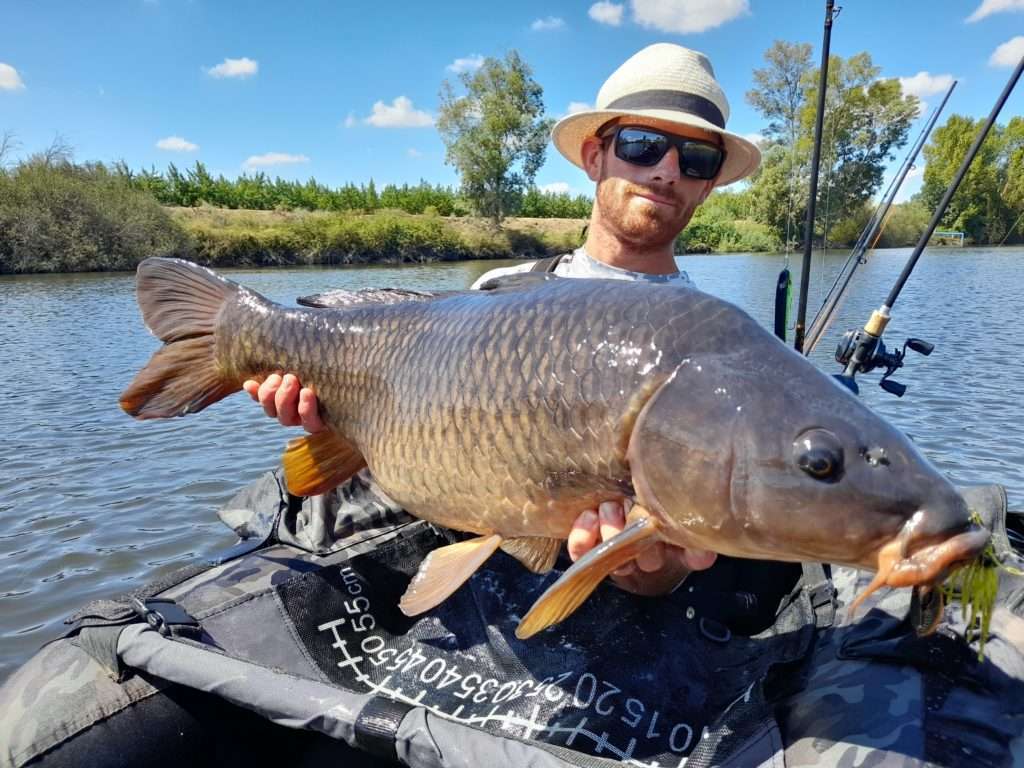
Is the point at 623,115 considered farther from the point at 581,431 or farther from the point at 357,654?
the point at 357,654

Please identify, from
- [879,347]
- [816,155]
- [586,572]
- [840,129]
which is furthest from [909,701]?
[840,129]

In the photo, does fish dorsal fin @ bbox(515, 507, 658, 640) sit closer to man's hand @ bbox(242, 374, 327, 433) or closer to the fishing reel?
man's hand @ bbox(242, 374, 327, 433)

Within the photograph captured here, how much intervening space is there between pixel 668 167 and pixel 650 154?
77 mm

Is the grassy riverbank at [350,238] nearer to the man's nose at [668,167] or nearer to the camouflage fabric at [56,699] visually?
the man's nose at [668,167]

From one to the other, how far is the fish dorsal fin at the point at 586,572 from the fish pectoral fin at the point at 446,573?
12.2 inches

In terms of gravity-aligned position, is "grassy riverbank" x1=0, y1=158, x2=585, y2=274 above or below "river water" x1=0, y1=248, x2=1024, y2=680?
above

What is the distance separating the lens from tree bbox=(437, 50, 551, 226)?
37.0 meters

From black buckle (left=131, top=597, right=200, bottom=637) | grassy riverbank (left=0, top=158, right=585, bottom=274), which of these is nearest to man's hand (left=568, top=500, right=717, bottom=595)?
black buckle (left=131, top=597, right=200, bottom=637)

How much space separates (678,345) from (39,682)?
158 cm

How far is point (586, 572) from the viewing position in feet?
4.13

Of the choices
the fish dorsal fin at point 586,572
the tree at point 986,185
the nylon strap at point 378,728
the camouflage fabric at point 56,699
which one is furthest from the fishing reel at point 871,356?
the tree at point 986,185

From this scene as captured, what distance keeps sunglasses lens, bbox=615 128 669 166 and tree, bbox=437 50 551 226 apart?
1435 inches

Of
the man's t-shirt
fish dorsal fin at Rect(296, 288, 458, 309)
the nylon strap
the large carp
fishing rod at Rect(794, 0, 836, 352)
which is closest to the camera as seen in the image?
the large carp

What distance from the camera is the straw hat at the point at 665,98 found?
8.12 feet
